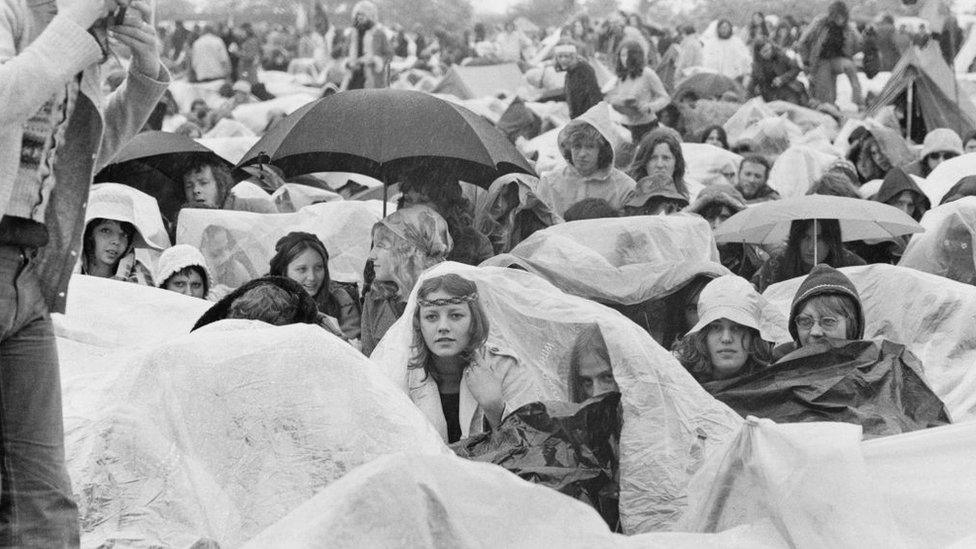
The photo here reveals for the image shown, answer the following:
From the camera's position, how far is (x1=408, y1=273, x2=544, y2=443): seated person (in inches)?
205

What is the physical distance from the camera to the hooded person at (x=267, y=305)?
5.07m

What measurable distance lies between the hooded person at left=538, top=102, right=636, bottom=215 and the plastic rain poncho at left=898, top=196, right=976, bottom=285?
1.44 meters

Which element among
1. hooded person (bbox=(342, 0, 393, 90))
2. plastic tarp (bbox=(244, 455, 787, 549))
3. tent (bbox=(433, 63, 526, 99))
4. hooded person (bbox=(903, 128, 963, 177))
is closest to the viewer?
plastic tarp (bbox=(244, 455, 787, 549))

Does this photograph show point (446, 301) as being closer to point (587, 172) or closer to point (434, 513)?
point (434, 513)

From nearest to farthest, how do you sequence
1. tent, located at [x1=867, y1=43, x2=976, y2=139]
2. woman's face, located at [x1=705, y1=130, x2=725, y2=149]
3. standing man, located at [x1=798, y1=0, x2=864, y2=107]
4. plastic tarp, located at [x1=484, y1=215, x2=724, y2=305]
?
1. plastic tarp, located at [x1=484, y1=215, x2=724, y2=305]
2. woman's face, located at [x1=705, y1=130, x2=725, y2=149]
3. tent, located at [x1=867, y1=43, x2=976, y2=139]
4. standing man, located at [x1=798, y1=0, x2=864, y2=107]

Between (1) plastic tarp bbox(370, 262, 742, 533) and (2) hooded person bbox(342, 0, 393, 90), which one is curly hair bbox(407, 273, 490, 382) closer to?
(1) plastic tarp bbox(370, 262, 742, 533)

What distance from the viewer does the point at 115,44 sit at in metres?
3.43

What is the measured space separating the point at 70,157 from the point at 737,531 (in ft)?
5.40

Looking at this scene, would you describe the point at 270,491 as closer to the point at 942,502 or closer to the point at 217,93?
the point at 942,502

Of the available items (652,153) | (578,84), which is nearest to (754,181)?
(652,153)

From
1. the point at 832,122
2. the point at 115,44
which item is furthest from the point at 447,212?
the point at 832,122

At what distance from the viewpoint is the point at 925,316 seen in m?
6.41

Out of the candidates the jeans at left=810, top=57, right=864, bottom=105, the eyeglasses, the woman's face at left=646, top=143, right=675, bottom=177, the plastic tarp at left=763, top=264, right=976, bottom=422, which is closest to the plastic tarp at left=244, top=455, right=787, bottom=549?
the eyeglasses

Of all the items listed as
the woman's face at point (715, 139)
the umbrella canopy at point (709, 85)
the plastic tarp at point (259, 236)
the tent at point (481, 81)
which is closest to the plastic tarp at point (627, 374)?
the plastic tarp at point (259, 236)
